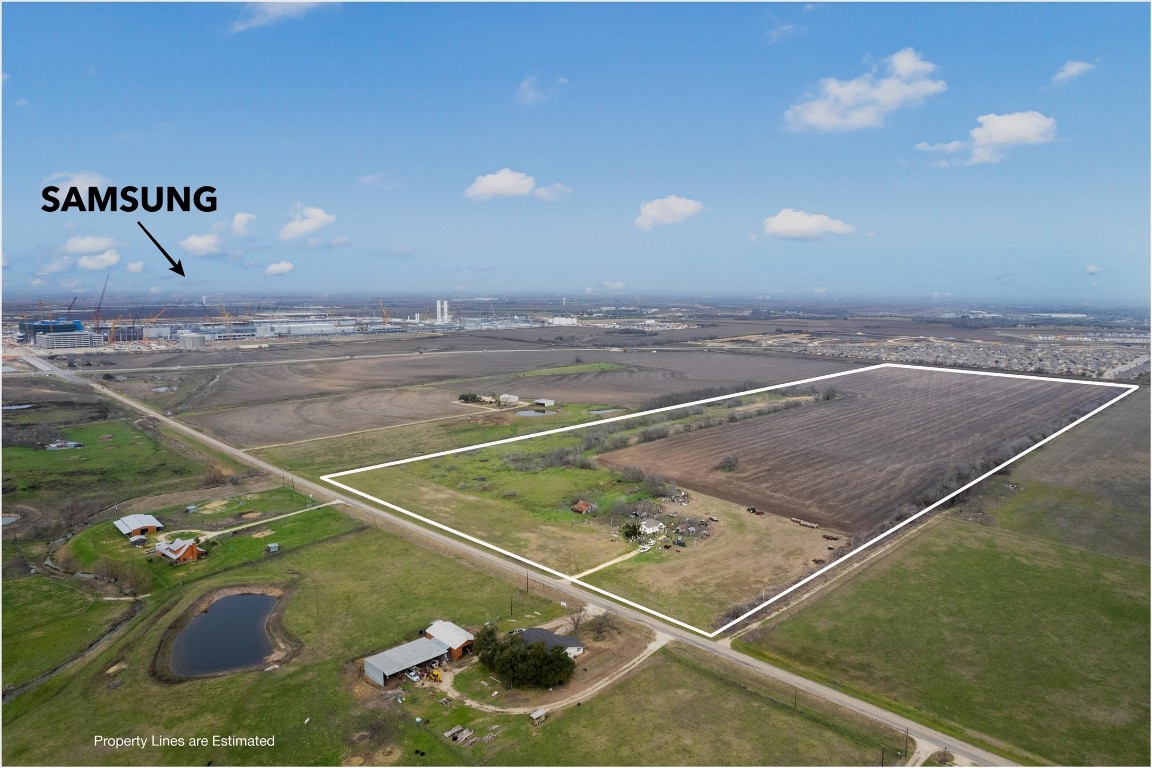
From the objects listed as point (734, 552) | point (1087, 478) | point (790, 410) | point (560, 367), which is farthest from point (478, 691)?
point (560, 367)

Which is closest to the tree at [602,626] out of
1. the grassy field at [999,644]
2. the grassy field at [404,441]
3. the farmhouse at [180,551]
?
the grassy field at [999,644]

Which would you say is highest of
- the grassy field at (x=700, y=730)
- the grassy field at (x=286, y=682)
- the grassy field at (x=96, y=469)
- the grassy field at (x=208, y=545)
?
the grassy field at (x=96, y=469)

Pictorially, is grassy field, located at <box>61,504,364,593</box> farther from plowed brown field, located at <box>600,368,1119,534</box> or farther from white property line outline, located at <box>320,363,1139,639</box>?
plowed brown field, located at <box>600,368,1119,534</box>

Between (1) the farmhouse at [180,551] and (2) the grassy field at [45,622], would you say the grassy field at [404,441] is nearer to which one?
(1) the farmhouse at [180,551]

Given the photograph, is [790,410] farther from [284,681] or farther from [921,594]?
[284,681]

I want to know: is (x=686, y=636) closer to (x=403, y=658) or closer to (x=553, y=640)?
(x=553, y=640)

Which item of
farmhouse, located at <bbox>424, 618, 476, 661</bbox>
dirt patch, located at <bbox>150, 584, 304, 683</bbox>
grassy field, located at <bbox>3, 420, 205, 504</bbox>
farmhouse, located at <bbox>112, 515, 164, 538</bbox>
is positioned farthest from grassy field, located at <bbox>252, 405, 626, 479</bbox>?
farmhouse, located at <bbox>424, 618, 476, 661</bbox>
